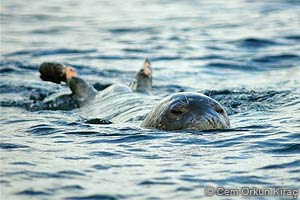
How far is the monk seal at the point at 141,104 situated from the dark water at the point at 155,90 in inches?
6.3

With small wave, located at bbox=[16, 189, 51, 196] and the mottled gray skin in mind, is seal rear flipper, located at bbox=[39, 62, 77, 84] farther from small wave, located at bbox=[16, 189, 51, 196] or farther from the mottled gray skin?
small wave, located at bbox=[16, 189, 51, 196]

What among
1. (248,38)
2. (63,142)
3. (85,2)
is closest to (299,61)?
(248,38)

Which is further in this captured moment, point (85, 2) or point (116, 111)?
point (85, 2)

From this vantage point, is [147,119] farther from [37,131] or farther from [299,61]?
[299,61]

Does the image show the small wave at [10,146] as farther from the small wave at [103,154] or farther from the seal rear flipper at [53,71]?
the seal rear flipper at [53,71]

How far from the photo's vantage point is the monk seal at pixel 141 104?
8.60 m

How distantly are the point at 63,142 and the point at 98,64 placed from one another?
746cm

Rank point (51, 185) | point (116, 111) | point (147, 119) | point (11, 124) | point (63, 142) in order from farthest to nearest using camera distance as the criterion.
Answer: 1. point (116, 111)
2. point (11, 124)
3. point (147, 119)
4. point (63, 142)
5. point (51, 185)

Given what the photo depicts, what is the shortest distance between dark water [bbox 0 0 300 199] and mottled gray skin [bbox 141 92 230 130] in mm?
133

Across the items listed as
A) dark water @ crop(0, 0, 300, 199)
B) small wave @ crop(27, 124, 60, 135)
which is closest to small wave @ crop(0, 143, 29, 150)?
dark water @ crop(0, 0, 300, 199)

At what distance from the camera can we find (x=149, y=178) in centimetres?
696

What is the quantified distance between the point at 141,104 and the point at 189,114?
223 cm

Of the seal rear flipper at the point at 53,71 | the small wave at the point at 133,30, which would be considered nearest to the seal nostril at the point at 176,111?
the seal rear flipper at the point at 53,71

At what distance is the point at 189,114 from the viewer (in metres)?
8.59
